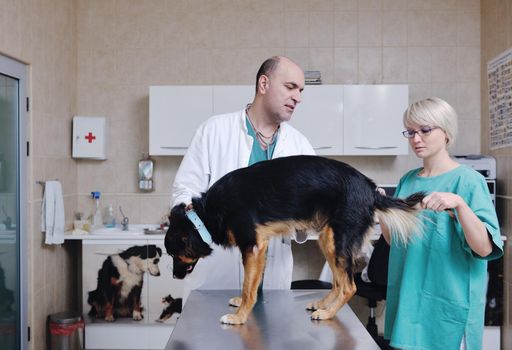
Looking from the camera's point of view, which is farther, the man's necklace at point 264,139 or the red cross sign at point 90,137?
the red cross sign at point 90,137

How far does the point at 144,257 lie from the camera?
4203mm

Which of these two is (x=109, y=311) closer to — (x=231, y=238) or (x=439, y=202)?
(x=231, y=238)

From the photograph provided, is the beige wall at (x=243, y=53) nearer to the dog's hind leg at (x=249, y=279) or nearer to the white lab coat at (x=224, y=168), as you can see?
the white lab coat at (x=224, y=168)

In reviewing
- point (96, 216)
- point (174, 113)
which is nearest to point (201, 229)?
point (174, 113)

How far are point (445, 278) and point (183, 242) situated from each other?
897mm

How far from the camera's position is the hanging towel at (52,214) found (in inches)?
156

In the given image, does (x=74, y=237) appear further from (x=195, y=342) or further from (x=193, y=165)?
(x=195, y=342)

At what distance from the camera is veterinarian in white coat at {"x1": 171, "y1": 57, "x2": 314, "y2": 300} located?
7.42 ft

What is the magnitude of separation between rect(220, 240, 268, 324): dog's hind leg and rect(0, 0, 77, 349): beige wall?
252 centimetres

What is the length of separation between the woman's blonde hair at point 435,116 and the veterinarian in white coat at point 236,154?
1.63 feet

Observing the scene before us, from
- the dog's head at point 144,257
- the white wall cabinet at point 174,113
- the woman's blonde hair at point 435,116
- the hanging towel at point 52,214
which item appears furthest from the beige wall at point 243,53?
the woman's blonde hair at point 435,116

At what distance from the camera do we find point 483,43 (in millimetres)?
4707

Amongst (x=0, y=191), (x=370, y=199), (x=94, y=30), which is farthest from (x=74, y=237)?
(x=370, y=199)

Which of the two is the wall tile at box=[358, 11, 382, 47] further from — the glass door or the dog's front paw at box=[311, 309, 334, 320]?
the dog's front paw at box=[311, 309, 334, 320]
